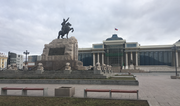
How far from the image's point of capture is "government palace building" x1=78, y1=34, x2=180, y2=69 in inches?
2761

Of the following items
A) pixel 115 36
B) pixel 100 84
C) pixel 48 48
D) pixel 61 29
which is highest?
pixel 115 36

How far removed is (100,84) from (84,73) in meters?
3.34

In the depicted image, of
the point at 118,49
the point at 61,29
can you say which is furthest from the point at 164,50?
the point at 61,29

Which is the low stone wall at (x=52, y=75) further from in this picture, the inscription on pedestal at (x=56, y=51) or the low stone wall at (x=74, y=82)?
the inscription on pedestal at (x=56, y=51)

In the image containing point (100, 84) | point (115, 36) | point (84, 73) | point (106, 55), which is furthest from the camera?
point (115, 36)

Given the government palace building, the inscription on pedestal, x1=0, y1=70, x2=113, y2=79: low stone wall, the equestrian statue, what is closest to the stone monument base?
the inscription on pedestal

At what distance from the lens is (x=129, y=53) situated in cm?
7356

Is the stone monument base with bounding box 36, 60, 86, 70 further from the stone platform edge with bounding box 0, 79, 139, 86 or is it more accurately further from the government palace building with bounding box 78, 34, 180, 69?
the government palace building with bounding box 78, 34, 180, 69

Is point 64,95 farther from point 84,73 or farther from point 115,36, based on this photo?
point 115,36

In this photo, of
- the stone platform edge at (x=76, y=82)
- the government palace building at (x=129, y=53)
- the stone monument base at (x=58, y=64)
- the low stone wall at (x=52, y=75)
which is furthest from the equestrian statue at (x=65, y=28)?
the government palace building at (x=129, y=53)

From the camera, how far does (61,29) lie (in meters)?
24.0

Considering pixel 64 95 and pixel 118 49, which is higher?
pixel 118 49

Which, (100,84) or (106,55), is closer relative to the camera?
(100,84)

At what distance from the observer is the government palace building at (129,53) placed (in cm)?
7012
